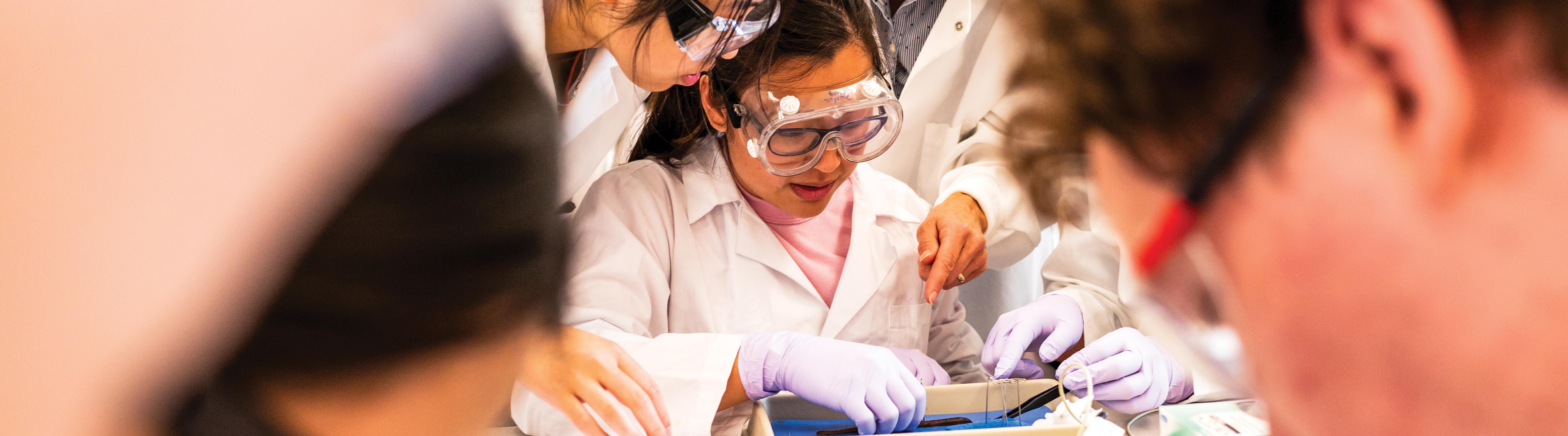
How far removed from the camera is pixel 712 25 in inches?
49.6

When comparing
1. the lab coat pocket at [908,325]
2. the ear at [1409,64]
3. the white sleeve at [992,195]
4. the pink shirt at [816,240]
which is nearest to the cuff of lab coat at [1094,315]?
the white sleeve at [992,195]

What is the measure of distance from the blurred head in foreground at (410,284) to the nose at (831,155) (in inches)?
46.4

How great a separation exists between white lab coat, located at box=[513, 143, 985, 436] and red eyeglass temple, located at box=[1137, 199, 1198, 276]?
117 cm

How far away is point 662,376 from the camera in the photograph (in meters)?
1.44

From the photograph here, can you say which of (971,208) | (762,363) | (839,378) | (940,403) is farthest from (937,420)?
(971,208)

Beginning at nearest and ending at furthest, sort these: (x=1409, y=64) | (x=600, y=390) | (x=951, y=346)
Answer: (x=1409, y=64) → (x=600, y=390) → (x=951, y=346)

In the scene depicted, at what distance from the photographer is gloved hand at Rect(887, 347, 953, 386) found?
1.78 m

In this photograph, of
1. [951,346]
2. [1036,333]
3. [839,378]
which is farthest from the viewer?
[951,346]

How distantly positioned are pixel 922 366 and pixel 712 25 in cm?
86

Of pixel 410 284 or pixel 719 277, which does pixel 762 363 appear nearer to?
pixel 719 277

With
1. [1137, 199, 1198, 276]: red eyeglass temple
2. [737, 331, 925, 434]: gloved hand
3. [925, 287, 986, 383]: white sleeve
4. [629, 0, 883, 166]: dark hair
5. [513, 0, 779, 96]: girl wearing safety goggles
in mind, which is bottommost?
[925, 287, 986, 383]: white sleeve

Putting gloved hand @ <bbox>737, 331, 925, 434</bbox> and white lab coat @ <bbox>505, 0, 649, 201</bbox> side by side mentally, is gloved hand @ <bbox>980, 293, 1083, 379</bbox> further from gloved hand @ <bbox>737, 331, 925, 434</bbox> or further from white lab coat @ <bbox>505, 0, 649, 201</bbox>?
white lab coat @ <bbox>505, 0, 649, 201</bbox>

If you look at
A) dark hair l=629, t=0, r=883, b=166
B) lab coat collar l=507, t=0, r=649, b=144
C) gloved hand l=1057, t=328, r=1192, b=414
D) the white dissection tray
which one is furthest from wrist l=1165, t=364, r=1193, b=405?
lab coat collar l=507, t=0, r=649, b=144

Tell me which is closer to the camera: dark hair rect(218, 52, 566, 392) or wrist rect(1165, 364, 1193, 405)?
dark hair rect(218, 52, 566, 392)
